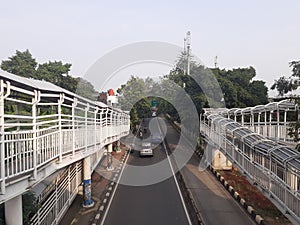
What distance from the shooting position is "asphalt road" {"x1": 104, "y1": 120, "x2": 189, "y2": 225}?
984 cm

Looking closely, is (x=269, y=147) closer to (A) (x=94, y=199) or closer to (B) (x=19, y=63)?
(A) (x=94, y=199)

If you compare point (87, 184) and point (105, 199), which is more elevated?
point (87, 184)

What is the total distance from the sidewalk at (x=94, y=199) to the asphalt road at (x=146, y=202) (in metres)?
0.54

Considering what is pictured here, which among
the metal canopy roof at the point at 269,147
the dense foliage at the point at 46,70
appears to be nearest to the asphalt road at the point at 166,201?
the metal canopy roof at the point at 269,147

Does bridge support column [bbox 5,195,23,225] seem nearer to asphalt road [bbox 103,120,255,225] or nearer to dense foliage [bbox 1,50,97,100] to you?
asphalt road [bbox 103,120,255,225]

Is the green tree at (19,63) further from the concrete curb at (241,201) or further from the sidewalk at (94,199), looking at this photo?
the concrete curb at (241,201)

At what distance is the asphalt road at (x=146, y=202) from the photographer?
32.3 ft

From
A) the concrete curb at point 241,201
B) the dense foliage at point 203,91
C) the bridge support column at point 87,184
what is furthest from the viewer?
the dense foliage at point 203,91

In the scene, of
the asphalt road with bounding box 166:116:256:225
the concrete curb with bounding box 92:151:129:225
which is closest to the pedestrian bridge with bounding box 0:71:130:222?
the concrete curb with bounding box 92:151:129:225

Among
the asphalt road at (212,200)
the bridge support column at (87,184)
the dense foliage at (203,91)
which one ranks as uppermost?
the dense foliage at (203,91)

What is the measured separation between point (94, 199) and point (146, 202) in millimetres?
2112

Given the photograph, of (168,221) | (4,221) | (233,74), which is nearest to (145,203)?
(168,221)

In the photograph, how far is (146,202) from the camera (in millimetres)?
11734

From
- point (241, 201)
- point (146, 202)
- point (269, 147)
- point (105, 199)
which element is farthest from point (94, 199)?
point (269, 147)
